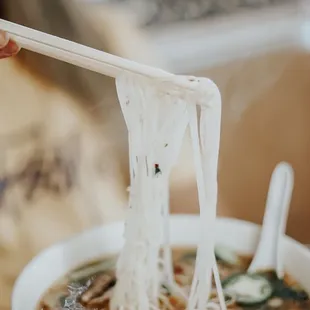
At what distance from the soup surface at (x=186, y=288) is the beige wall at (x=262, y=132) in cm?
12

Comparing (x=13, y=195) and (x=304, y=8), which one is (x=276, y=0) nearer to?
(x=304, y=8)

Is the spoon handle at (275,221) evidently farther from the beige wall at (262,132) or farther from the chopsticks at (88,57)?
the chopsticks at (88,57)

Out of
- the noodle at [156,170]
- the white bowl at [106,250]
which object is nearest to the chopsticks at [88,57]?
the noodle at [156,170]

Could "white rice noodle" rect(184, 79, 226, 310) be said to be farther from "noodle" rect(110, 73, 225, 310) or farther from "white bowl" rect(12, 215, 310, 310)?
"white bowl" rect(12, 215, 310, 310)

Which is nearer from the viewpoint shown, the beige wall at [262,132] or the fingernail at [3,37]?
the fingernail at [3,37]

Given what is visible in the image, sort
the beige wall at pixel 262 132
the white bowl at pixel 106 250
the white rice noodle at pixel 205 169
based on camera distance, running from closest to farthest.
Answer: the white rice noodle at pixel 205 169 → the white bowl at pixel 106 250 → the beige wall at pixel 262 132

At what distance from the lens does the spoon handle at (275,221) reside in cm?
77

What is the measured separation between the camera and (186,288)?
2.38 ft

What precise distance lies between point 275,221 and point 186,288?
0.48 feet

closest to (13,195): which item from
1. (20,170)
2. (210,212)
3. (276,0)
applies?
(20,170)

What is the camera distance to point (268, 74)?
2.88ft

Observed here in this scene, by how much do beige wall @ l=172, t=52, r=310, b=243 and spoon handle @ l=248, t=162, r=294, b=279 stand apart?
46 millimetres

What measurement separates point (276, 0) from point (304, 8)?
0.05 metres

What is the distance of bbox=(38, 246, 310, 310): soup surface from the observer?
697 millimetres
